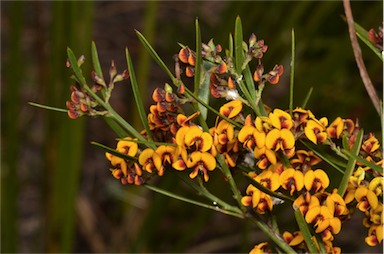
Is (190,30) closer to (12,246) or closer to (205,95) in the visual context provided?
(12,246)

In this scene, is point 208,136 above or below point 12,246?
above

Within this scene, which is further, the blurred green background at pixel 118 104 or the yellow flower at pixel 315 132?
the blurred green background at pixel 118 104

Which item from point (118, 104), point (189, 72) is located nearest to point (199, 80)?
point (189, 72)

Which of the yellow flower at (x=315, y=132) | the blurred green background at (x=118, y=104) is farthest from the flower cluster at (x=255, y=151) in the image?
the blurred green background at (x=118, y=104)

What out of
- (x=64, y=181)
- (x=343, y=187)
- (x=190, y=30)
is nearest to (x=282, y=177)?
(x=343, y=187)

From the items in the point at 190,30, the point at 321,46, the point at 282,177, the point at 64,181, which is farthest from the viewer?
the point at 190,30

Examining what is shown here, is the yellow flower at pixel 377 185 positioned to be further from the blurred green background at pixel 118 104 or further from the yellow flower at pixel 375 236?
the blurred green background at pixel 118 104
